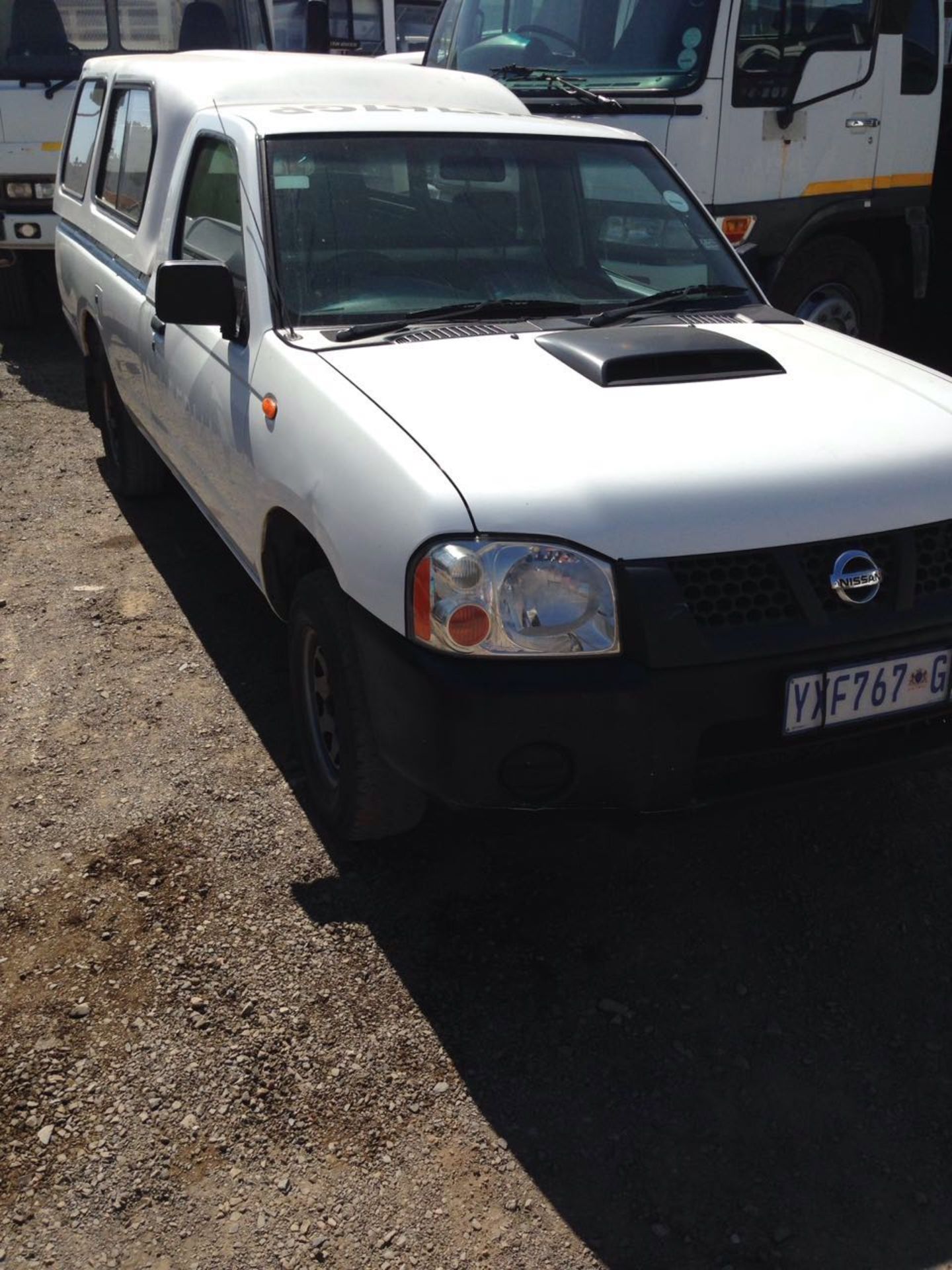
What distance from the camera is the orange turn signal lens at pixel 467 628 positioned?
8.18 feet

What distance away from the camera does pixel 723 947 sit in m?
2.94

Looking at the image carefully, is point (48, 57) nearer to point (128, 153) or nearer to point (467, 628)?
point (128, 153)

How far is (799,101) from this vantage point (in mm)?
6230

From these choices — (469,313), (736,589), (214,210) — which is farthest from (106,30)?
(736,589)

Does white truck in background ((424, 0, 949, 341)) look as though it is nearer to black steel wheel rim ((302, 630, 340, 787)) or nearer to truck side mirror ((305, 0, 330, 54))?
truck side mirror ((305, 0, 330, 54))

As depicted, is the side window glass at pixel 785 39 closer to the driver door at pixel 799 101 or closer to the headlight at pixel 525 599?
the driver door at pixel 799 101

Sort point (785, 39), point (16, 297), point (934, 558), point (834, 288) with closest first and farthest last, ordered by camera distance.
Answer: point (934, 558), point (785, 39), point (834, 288), point (16, 297)

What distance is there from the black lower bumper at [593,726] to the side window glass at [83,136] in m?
4.07

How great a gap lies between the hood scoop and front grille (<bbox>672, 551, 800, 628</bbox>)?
0.66 m

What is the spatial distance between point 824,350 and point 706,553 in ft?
4.01

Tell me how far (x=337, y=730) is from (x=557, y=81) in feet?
13.7

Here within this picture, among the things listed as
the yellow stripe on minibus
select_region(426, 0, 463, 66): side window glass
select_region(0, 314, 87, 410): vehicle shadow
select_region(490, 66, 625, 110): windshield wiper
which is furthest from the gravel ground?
select_region(426, 0, 463, 66): side window glass

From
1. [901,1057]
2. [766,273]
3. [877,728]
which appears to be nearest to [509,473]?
[877,728]

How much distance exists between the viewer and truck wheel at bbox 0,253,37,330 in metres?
9.19
